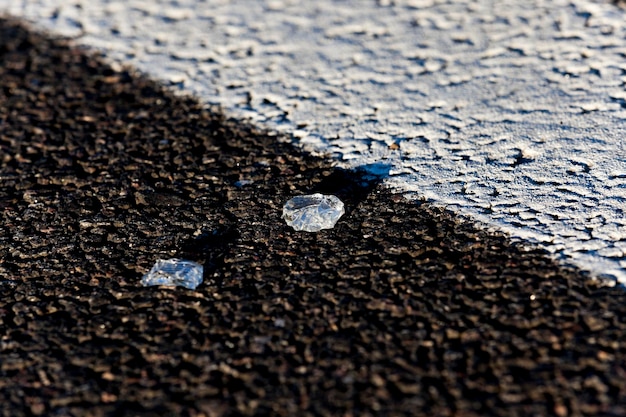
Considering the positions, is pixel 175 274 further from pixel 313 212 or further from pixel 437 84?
pixel 437 84

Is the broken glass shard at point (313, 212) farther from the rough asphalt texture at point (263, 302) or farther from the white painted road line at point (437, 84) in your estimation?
the white painted road line at point (437, 84)

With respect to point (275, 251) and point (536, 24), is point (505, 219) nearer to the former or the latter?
point (275, 251)

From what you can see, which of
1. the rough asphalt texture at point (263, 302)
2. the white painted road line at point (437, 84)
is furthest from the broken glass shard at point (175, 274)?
the white painted road line at point (437, 84)

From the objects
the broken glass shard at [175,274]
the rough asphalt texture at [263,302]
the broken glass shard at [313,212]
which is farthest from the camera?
the broken glass shard at [313,212]

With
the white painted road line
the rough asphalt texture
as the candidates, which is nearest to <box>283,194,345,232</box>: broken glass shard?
the rough asphalt texture

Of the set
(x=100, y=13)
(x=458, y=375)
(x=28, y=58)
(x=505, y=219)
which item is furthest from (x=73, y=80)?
(x=458, y=375)
